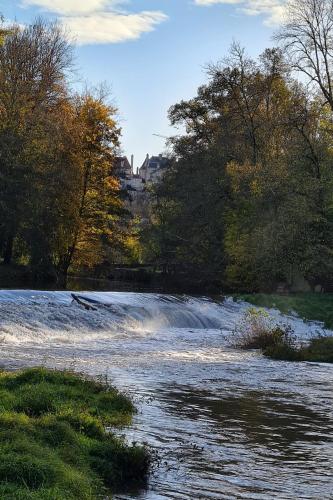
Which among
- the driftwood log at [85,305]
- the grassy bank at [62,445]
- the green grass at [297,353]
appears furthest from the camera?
the driftwood log at [85,305]

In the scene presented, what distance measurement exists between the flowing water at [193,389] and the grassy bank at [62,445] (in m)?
0.39

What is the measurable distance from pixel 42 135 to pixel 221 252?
1380 centimetres

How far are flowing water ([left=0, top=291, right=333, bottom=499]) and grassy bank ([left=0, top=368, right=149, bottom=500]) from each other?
386 mm

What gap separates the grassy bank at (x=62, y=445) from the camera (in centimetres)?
661

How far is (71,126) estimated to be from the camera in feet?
135

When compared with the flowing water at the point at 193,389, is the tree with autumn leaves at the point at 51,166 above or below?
above

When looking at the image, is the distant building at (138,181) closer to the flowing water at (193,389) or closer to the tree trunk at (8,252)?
the tree trunk at (8,252)

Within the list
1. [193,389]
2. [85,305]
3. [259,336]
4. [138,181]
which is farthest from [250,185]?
[138,181]

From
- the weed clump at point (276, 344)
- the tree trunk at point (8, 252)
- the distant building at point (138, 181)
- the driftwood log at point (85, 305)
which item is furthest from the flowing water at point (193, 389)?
the distant building at point (138, 181)

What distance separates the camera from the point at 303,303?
111 ft

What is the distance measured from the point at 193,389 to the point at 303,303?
2110 centimetres

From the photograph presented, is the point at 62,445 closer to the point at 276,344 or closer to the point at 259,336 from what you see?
the point at 276,344

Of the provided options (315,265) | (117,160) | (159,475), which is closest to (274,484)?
(159,475)

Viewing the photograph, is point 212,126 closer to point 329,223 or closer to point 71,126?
point 71,126
